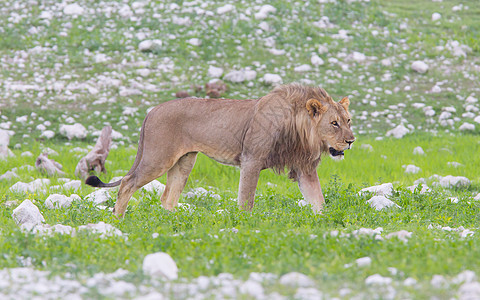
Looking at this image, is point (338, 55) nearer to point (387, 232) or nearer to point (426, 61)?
point (426, 61)

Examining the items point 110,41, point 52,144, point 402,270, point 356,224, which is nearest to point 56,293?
point 402,270

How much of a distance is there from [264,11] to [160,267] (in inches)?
605

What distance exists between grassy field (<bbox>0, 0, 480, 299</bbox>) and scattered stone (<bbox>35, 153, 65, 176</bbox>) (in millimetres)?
228

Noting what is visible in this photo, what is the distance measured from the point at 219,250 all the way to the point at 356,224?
2.43 metres

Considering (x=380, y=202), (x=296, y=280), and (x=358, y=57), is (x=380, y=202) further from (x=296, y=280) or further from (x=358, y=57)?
(x=358, y=57)

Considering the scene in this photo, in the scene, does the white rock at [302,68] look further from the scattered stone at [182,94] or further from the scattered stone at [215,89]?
the scattered stone at [182,94]

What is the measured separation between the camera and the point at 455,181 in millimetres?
10078

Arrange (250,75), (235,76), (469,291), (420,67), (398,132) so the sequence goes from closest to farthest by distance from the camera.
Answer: (469,291)
(398,132)
(235,76)
(250,75)
(420,67)

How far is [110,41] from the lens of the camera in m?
18.0

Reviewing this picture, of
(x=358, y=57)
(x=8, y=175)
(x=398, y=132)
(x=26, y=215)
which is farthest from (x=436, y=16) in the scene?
(x=26, y=215)

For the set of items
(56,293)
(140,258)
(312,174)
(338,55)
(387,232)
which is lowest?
(56,293)

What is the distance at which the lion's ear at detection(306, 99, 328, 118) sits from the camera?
7.80m

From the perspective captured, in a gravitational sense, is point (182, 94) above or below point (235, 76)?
below

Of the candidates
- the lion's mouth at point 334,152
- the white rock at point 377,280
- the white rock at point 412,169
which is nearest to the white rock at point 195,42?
the white rock at point 412,169
